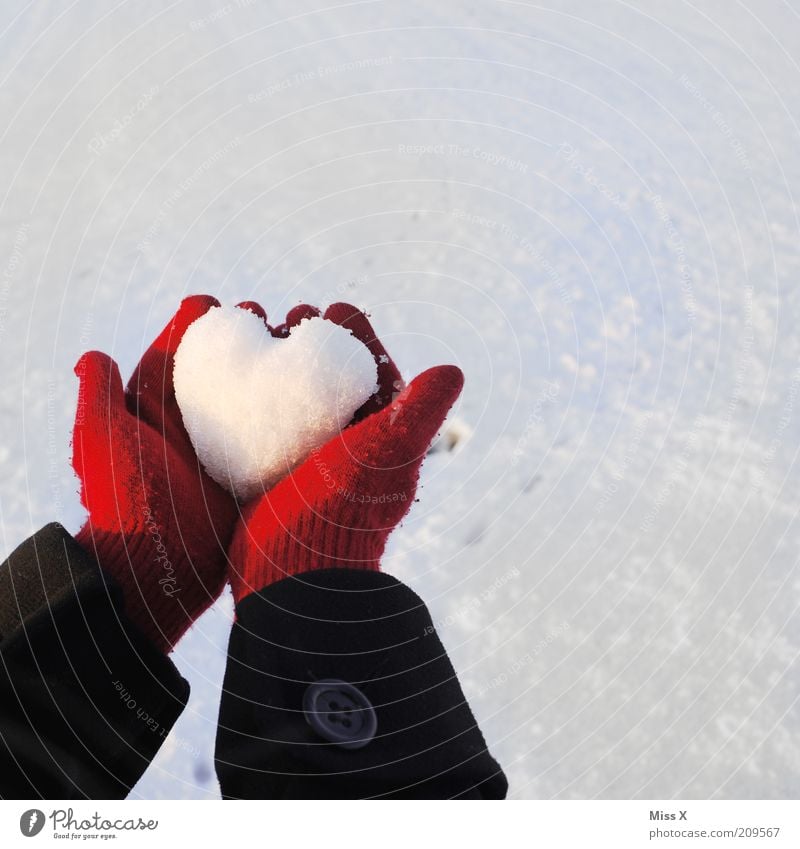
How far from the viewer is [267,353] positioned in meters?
0.59

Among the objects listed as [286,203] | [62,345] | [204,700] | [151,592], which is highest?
[286,203]

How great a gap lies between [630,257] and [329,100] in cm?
33

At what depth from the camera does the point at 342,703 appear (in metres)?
0.47

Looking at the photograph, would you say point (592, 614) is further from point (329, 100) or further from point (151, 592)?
point (329, 100)

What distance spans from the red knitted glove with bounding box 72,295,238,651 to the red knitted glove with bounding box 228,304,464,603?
0.03m

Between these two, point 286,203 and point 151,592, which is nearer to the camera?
point 151,592
